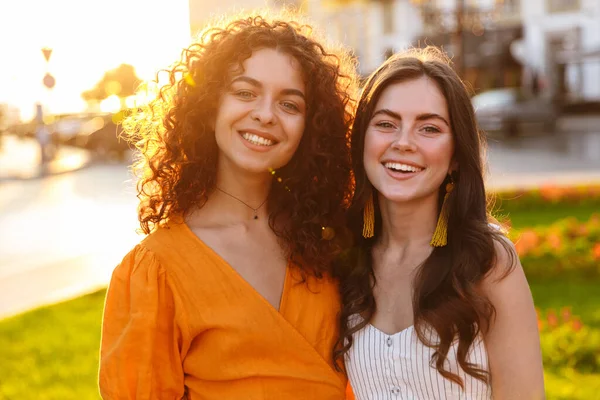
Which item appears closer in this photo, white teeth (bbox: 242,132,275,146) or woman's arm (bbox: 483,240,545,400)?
woman's arm (bbox: 483,240,545,400)

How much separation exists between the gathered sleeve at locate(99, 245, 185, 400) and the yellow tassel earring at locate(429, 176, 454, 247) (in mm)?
1011

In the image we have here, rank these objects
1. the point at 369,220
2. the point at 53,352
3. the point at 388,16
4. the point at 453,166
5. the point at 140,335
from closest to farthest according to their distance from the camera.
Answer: the point at 140,335 < the point at 453,166 < the point at 369,220 < the point at 53,352 < the point at 388,16

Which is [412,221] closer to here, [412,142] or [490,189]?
[412,142]

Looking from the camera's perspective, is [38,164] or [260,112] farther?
[38,164]

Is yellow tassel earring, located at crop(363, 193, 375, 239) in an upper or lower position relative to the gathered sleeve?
upper

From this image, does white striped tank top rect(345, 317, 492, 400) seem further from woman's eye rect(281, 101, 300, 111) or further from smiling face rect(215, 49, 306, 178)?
woman's eye rect(281, 101, 300, 111)

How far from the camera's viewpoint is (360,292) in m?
2.98

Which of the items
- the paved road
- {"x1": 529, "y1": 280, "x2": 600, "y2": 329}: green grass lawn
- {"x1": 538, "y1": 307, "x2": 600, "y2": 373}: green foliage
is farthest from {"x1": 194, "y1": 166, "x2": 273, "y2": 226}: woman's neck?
{"x1": 529, "y1": 280, "x2": 600, "y2": 329}: green grass lawn

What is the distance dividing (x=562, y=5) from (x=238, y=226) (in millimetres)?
34873

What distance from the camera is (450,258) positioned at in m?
2.85

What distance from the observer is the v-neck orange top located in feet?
8.57

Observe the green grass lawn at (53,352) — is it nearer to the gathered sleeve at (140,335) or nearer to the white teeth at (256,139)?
the gathered sleeve at (140,335)

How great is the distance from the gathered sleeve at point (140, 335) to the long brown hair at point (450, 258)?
0.63 m

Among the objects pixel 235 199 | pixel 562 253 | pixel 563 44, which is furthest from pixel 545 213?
pixel 563 44
